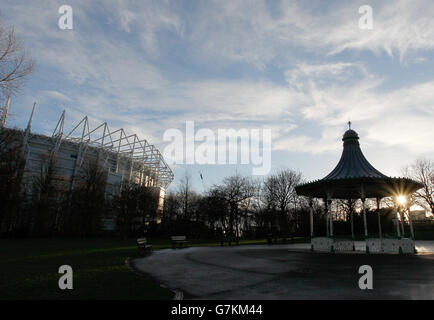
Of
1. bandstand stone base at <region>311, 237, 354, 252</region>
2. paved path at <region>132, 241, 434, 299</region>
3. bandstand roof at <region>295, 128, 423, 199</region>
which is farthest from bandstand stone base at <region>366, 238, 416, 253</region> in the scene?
paved path at <region>132, 241, 434, 299</region>

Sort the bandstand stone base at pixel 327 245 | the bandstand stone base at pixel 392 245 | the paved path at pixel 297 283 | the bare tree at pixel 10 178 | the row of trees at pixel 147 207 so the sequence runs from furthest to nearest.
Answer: the row of trees at pixel 147 207, the bare tree at pixel 10 178, the bandstand stone base at pixel 327 245, the bandstand stone base at pixel 392 245, the paved path at pixel 297 283

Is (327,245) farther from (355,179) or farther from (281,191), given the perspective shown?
(281,191)

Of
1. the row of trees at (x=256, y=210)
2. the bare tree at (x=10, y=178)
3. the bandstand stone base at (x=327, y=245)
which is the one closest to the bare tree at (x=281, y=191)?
the row of trees at (x=256, y=210)

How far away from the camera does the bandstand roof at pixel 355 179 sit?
17.9 m

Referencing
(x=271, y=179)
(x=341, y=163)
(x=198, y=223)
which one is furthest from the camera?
(x=271, y=179)

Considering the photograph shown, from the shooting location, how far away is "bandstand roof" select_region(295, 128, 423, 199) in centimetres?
1788

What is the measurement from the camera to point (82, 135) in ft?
201

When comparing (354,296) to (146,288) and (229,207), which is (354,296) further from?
(229,207)

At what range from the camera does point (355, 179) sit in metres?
17.7

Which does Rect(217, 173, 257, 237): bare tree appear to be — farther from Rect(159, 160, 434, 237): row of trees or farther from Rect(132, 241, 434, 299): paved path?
Rect(132, 241, 434, 299): paved path

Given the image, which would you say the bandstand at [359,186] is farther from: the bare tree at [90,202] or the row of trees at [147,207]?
the bare tree at [90,202]

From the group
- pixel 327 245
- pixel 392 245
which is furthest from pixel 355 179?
pixel 327 245
